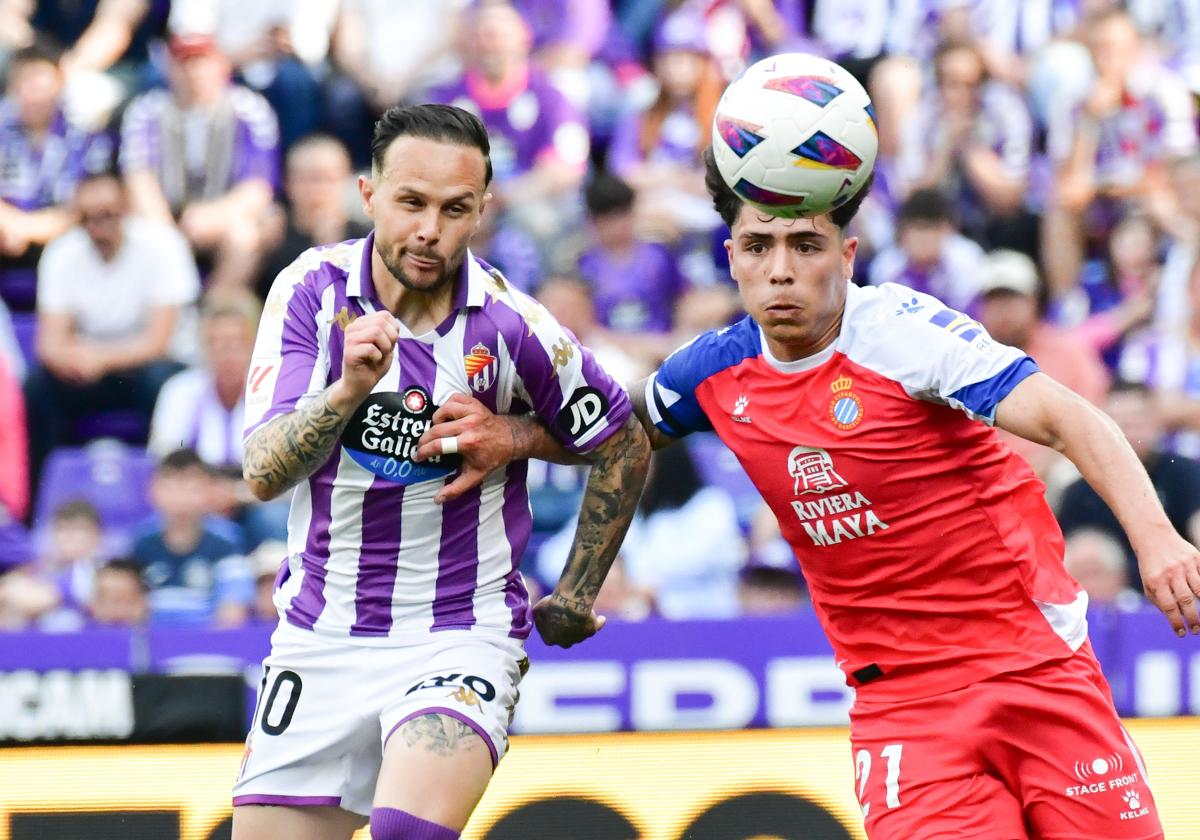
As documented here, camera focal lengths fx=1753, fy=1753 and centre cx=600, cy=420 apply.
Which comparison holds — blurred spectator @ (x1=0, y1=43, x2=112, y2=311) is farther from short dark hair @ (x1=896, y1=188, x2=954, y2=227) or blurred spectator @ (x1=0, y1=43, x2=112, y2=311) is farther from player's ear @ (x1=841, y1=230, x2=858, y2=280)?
player's ear @ (x1=841, y1=230, x2=858, y2=280)

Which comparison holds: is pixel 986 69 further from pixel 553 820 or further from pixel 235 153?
pixel 553 820

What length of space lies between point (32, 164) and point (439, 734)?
6.74 metres

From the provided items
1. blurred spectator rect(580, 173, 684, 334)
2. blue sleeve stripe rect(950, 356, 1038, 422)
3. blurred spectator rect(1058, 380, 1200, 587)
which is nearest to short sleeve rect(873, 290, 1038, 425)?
blue sleeve stripe rect(950, 356, 1038, 422)

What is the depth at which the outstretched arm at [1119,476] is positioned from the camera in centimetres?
393

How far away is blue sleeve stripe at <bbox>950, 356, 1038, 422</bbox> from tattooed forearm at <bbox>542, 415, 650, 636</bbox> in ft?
3.71

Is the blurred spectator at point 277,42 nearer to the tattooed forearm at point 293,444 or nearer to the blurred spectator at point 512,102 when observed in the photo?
the blurred spectator at point 512,102

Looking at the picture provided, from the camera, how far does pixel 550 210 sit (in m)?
9.94

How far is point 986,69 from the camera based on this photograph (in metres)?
10.3


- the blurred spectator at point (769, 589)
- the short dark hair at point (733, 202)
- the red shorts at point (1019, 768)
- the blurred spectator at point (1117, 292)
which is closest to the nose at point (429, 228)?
the short dark hair at point (733, 202)

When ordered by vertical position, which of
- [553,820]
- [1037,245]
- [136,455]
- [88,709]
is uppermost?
[1037,245]

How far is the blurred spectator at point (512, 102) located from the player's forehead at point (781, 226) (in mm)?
5788

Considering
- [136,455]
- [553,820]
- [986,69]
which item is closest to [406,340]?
[553,820]

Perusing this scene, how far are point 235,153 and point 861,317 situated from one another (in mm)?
6331

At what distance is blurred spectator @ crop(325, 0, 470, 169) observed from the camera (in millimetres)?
10508
